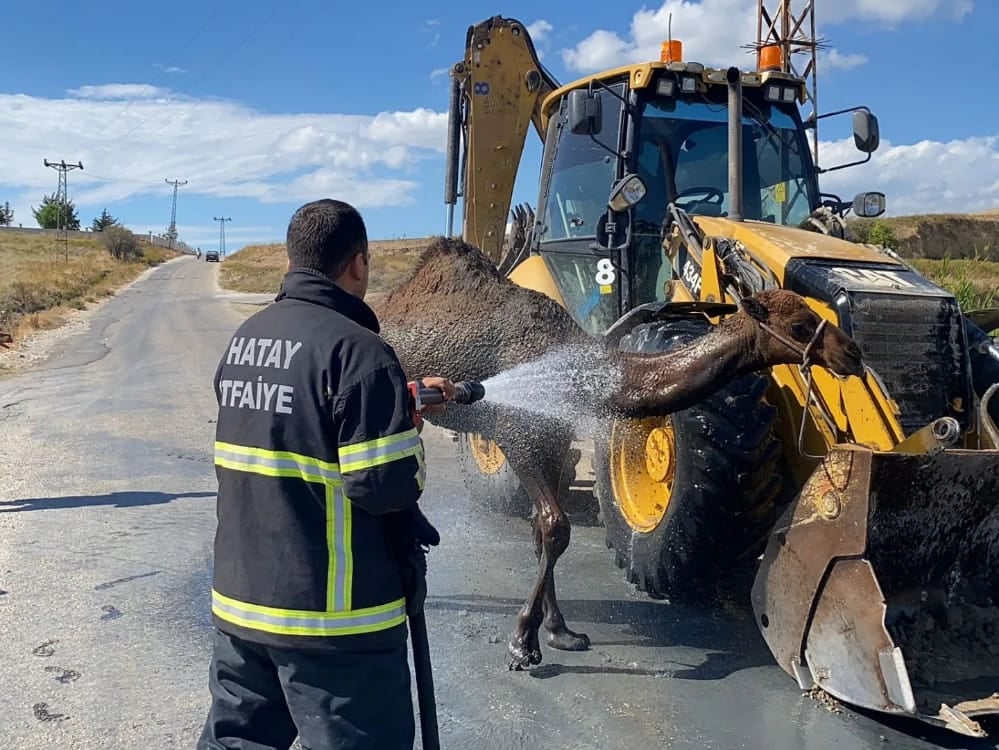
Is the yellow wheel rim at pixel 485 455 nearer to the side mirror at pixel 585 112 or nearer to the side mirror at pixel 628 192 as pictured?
the side mirror at pixel 628 192

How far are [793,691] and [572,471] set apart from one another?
2.87 metres

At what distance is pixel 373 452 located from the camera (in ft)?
7.87

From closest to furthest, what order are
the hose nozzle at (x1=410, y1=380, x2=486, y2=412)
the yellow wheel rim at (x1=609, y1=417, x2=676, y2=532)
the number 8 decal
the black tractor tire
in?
1. the hose nozzle at (x1=410, y1=380, x2=486, y2=412)
2. the black tractor tire
3. the yellow wheel rim at (x1=609, y1=417, x2=676, y2=532)
4. the number 8 decal

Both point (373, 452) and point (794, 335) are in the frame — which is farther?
point (794, 335)

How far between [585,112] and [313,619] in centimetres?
413

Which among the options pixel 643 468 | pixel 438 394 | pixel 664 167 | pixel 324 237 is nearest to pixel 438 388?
pixel 438 394

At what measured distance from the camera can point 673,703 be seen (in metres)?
4.32

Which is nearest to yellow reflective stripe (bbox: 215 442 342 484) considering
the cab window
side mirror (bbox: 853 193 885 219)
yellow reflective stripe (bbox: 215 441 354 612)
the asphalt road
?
yellow reflective stripe (bbox: 215 441 354 612)

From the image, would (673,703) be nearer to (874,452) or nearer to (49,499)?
(874,452)

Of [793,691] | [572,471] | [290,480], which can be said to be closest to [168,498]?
[572,471]

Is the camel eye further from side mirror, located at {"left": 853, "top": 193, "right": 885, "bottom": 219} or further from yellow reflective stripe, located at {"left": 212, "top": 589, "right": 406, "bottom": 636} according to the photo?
side mirror, located at {"left": 853, "top": 193, "right": 885, "bottom": 219}

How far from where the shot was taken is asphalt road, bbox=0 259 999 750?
4.02 meters

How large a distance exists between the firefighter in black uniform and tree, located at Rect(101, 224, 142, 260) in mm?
73892

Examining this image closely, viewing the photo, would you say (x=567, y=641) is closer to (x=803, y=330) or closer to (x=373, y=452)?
(x=803, y=330)
